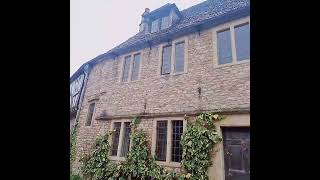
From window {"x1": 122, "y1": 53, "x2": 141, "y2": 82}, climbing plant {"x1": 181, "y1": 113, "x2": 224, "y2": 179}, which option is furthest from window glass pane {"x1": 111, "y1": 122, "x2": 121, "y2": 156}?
climbing plant {"x1": 181, "y1": 113, "x2": 224, "y2": 179}

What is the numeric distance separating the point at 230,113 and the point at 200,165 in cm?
160

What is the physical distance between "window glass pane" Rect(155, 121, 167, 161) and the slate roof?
10.5 feet

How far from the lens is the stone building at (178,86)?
5965 mm

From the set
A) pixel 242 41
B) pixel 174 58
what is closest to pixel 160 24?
pixel 174 58

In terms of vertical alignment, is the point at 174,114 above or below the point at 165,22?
below

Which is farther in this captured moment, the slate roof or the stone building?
the slate roof

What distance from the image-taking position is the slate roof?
684 centimetres

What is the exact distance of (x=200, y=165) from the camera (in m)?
5.94

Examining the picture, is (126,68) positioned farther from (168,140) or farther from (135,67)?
(168,140)

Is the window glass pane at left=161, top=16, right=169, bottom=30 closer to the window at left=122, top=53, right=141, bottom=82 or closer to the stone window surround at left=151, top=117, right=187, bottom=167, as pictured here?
the window at left=122, top=53, right=141, bottom=82

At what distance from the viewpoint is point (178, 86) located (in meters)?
7.31

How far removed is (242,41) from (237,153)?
3.19 meters

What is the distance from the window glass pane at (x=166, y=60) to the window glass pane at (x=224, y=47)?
6.15 ft

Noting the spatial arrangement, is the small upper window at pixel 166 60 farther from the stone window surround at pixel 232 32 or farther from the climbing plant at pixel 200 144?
the climbing plant at pixel 200 144
